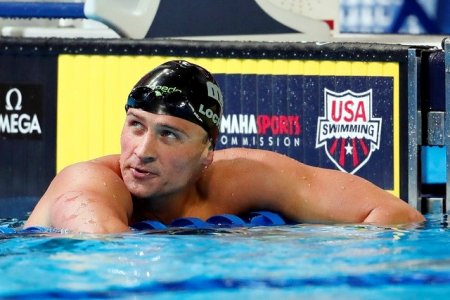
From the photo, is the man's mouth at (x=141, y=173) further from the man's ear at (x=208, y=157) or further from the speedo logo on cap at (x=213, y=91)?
the speedo logo on cap at (x=213, y=91)

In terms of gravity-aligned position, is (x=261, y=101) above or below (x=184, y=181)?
above

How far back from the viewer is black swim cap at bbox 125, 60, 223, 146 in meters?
3.72

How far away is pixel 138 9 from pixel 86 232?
3.33m

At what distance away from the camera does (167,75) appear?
3814 mm

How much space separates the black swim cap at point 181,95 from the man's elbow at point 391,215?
2.36 feet

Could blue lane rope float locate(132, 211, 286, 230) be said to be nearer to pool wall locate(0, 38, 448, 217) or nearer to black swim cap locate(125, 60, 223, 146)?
black swim cap locate(125, 60, 223, 146)

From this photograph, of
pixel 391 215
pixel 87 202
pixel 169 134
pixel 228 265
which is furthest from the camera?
pixel 391 215

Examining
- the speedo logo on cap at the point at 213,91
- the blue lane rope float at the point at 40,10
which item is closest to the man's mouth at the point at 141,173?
the speedo logo on cap at the point at 213,91

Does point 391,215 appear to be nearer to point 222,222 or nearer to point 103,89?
point 222,222

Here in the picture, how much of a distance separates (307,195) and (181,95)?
711mm

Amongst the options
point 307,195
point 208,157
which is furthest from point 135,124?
point 307,195

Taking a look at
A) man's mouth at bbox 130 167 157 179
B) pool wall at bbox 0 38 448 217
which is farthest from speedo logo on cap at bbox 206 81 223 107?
pool wall at bbox 0 38 448 217

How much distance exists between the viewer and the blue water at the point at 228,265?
238 centimetres

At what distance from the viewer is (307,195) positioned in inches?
160
